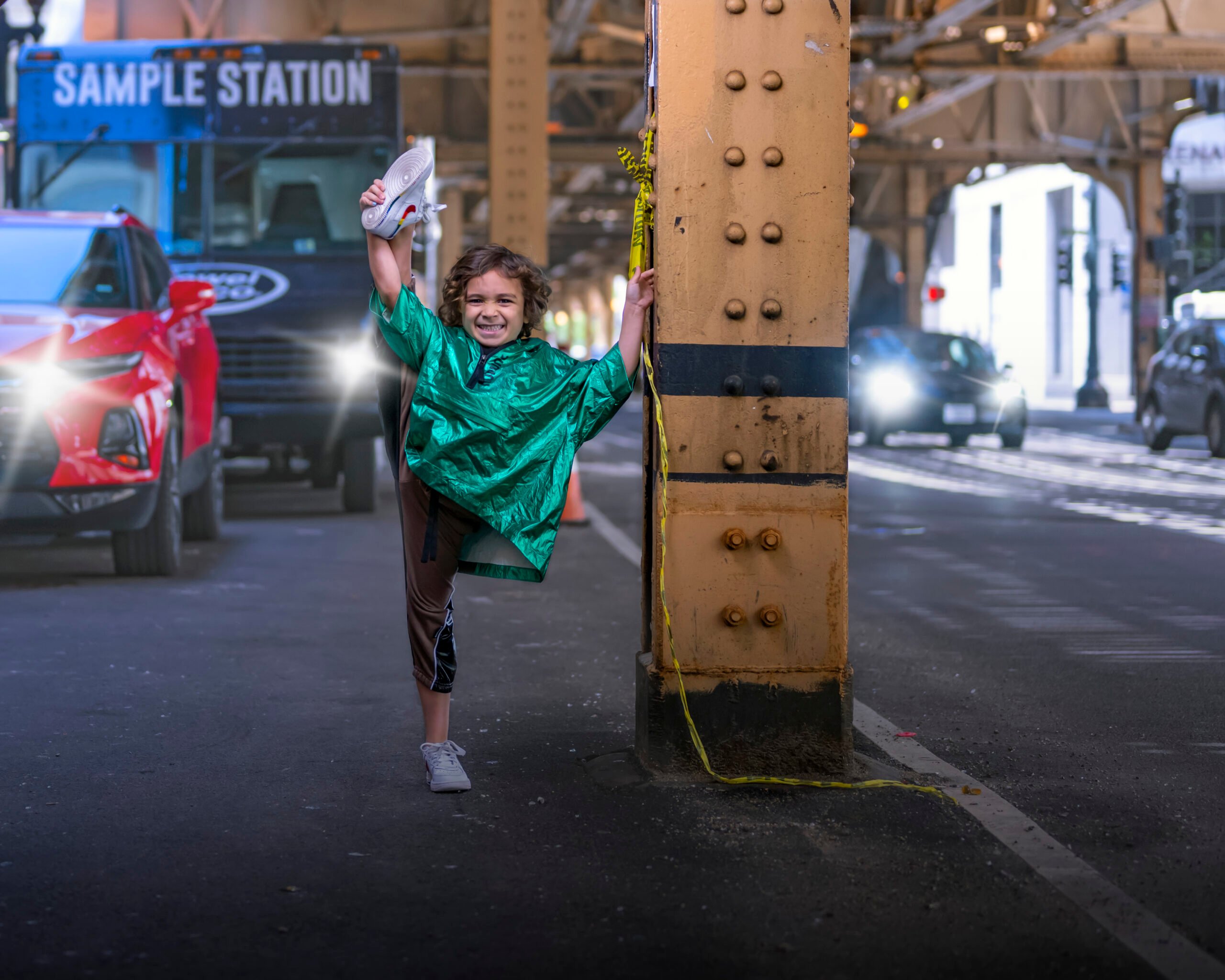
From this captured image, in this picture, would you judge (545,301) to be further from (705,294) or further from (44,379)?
(44,379)

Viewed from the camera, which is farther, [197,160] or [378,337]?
[197,160]

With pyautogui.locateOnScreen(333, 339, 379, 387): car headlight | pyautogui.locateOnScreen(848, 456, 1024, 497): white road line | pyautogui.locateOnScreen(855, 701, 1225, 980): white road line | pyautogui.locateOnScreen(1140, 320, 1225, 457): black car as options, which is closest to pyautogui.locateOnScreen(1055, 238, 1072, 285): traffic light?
pyautogui.locateOnScreen(1140, 320, 1225, 457): black car

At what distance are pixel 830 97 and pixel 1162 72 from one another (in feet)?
76.8

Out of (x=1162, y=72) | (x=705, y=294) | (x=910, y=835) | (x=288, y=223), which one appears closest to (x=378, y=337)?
(x=705, y=294)

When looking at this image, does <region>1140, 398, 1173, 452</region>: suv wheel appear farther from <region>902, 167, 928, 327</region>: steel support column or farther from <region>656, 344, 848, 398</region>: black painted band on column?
<region>656, 344, 848, 398</region>: black painted band on column

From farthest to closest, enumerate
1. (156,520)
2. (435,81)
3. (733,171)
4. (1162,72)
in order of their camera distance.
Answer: (435,81), (1162,72), (156,520), (733,171)

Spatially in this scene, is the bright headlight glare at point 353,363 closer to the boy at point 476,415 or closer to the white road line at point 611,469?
the white road line at point 611,469

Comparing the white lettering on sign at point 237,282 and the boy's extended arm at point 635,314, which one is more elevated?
the white lettering on sign at point 237,282

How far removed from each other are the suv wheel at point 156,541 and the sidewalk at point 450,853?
2.74 meters

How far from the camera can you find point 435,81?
27.8 meters

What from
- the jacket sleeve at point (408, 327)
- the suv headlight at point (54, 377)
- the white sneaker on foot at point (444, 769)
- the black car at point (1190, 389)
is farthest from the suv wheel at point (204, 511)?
the black car at point (1190, 389)

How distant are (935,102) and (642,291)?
92.2 ft

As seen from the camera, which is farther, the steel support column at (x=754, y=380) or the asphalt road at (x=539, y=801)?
the steel support column at (x=754, y=380)

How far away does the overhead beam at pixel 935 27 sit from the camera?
21.7 metres
